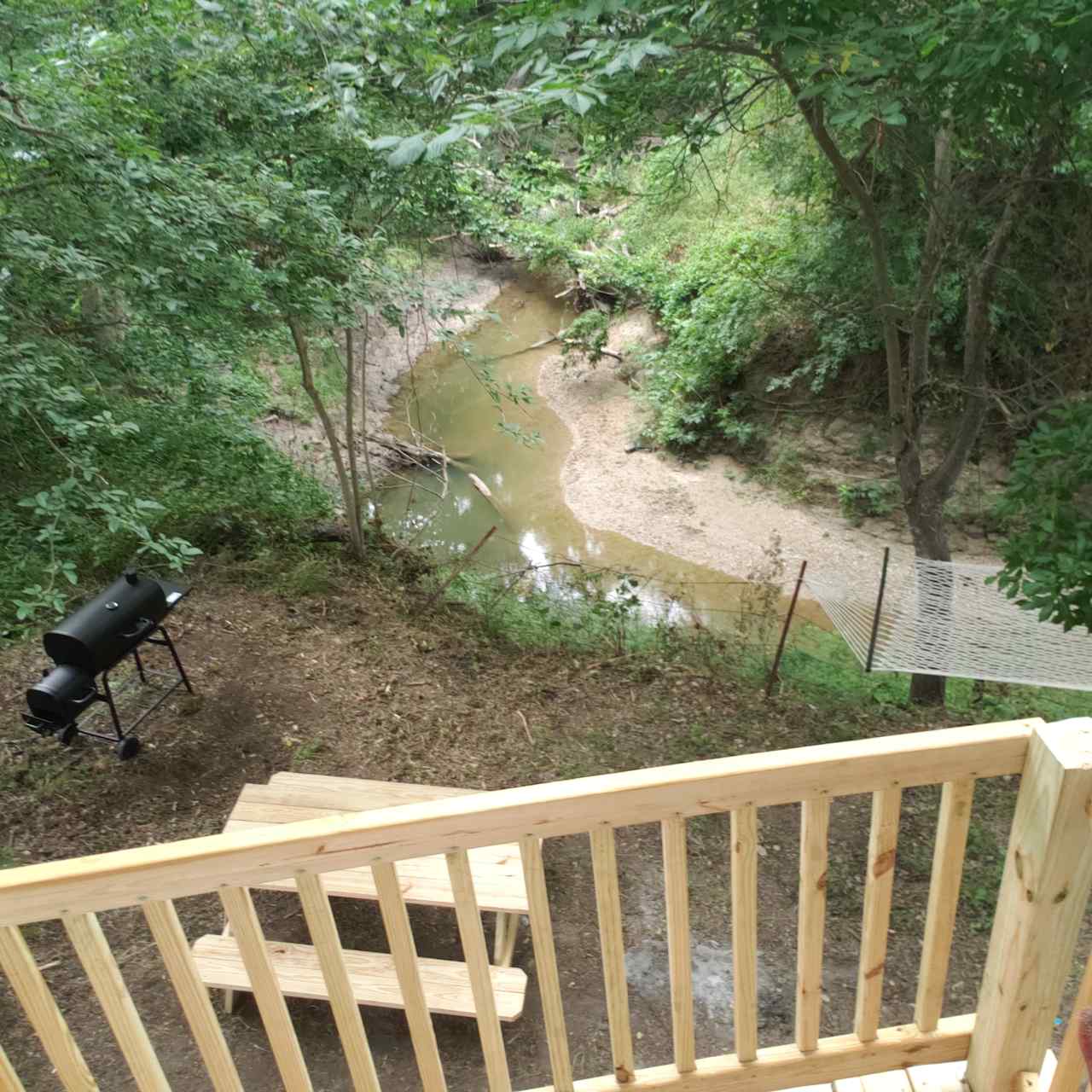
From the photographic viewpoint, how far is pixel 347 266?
159 inches

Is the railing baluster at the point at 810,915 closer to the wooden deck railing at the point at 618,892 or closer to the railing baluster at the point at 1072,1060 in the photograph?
the wooden deck railing at the point at 618,892

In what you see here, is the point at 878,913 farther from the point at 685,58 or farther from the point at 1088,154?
the point at 1088,154

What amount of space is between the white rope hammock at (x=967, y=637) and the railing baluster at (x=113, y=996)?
10.2ft

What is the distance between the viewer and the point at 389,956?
93.7 inches

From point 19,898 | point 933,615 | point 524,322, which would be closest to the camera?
point 19,898

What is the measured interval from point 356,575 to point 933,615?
135 inches

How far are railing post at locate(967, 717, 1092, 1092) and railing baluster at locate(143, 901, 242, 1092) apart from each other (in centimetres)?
110

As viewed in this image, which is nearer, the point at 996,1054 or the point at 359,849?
the point at 359,849

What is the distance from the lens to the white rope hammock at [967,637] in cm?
349

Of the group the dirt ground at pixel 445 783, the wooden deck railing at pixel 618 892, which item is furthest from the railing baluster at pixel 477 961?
the dirt ground at pixel 445 783

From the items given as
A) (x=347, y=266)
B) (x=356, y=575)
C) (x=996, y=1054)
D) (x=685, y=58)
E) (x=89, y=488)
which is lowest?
(x=356, y=575)

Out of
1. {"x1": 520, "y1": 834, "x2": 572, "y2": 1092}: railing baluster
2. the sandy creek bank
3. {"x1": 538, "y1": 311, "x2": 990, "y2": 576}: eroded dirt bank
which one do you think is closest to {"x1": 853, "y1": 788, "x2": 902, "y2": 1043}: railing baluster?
{"x1": 520, "y1": 834, "x2": 572, "y2": 1092}: railing baluster

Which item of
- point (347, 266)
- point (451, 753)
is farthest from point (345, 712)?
point (347, 266)

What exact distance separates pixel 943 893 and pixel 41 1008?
1.24 metres
